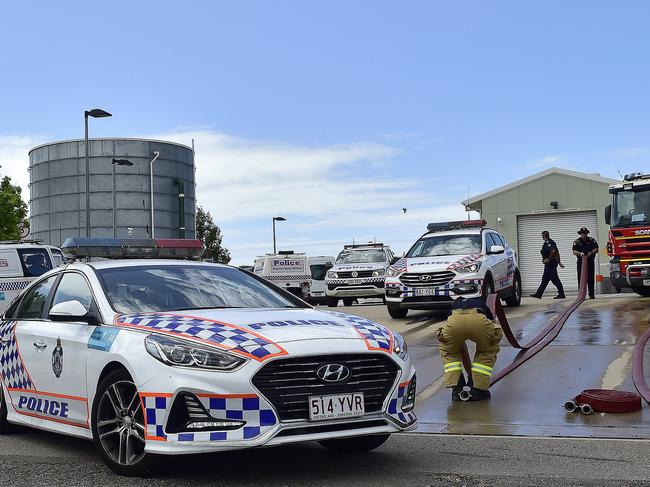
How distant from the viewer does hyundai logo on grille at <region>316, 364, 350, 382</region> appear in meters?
5.62

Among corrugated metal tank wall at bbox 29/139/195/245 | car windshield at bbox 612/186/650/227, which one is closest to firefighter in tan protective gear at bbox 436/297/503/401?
car windshield at bbox 612/186/650/227

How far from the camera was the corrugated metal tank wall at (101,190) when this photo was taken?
176ft

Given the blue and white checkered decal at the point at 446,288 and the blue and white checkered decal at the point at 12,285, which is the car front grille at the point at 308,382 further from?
the blue and white checkered decal at the point at 12,285

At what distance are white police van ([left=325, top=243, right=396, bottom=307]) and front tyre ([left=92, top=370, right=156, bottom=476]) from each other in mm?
18861

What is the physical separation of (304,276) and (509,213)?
16023 millimetres

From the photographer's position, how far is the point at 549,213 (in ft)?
139

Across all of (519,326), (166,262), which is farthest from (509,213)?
(166,262)

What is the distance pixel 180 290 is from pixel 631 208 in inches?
615

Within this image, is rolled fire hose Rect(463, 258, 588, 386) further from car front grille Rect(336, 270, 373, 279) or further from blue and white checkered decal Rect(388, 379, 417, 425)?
car front grille Rect(336, 270, 373, 279)

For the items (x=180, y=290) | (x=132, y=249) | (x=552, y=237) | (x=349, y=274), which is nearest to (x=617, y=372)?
(x=132, y=249)

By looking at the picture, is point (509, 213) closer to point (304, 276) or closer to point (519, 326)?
point (304, 276)

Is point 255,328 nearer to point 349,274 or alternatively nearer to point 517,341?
point 517,341

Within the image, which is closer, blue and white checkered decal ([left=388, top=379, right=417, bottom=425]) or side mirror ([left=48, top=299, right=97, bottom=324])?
blue and white checkered decal ([left=388, top=379, right=417, bottom=425])

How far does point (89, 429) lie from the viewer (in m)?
6.33
